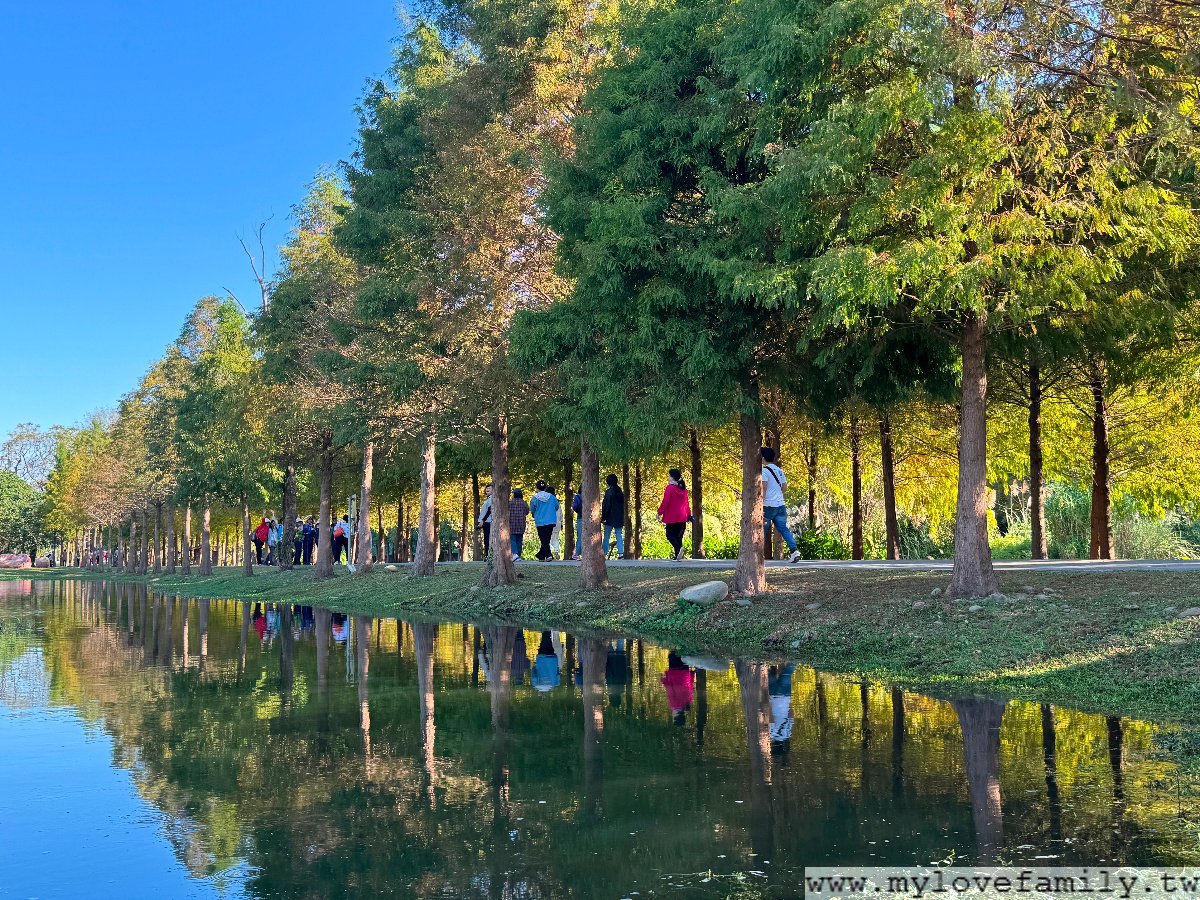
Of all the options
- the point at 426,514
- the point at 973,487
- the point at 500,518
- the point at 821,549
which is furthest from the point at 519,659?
the point at 426,514

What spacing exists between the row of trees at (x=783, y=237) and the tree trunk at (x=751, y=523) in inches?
2.4

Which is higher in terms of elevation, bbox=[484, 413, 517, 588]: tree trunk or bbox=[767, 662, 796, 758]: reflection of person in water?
bbox=[484, 413, 517, 588]: tree trunk

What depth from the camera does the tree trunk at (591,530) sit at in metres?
20.8

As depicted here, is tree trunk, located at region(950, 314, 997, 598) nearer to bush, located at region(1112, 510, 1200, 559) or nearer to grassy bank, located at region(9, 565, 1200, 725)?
grassy bank, located at region(9, 565, 1200, 725)

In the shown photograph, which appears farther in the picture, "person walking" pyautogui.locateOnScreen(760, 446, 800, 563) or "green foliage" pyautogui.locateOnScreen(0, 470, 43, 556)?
"green foliage" pyautogui.locateOnScreen(0, 470, 43, 556)

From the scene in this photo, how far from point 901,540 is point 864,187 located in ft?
72.5

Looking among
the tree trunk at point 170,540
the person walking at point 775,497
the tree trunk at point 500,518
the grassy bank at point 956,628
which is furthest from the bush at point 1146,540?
the tree trunk at point 170,540

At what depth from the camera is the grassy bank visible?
413 inches

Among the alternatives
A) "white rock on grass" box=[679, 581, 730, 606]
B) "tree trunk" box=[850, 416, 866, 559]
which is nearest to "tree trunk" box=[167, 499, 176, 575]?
"tree trunk" box=[850, 416, 866, 559]

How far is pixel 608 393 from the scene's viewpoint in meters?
16.1

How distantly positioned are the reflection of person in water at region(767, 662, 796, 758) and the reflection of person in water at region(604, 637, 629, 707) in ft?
5.26

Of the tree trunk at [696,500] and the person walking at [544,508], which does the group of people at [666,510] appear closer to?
the person walking at [544,508]

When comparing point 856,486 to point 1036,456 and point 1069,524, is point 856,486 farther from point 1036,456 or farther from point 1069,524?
point 1069,524

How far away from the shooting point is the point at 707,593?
682 inches
